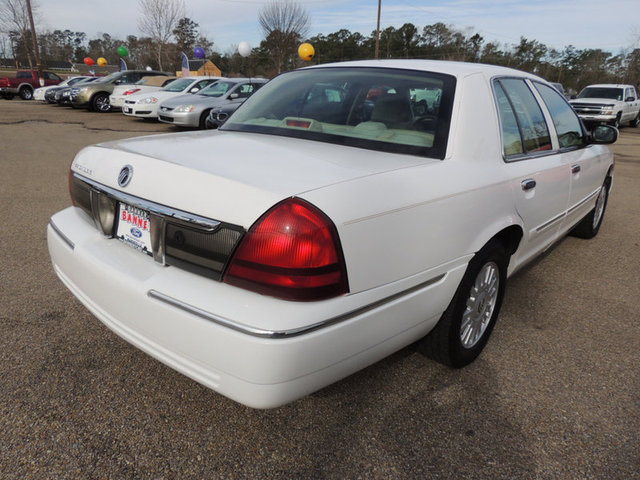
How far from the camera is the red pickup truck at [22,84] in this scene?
83.7 feet

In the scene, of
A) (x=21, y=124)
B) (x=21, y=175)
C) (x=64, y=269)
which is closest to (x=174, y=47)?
(x=21, y=124)

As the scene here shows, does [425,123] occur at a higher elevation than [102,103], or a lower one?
higher

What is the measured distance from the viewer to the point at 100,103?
1712 centimetres

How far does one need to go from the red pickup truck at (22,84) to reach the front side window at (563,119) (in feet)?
96.6

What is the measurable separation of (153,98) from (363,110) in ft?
42.7

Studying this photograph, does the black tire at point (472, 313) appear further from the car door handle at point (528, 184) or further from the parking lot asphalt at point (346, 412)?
the car door handle at point (528, 184)

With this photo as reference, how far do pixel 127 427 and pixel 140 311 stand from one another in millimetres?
612

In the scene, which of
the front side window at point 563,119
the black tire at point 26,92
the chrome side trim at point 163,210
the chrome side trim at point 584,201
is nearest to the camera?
the chrome side trim at point 163,210

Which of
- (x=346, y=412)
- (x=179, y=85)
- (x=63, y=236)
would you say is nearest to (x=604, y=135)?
(x=346, y=412)

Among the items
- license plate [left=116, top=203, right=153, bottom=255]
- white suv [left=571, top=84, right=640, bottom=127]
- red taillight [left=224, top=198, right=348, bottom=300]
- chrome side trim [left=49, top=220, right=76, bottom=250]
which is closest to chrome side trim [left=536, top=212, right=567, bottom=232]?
red taillight [left=224, top=198, right=348, bottom=300]

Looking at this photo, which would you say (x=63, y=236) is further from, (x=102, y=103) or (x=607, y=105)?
(x=607, y=105)

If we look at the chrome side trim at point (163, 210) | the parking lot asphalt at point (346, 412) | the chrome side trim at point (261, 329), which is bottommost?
the parking lot asphalt at point (346, 412)

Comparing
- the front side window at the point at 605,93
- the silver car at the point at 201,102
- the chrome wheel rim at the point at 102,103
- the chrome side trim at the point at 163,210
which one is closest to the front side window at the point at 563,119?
the chrome side trim at the point at 163,210

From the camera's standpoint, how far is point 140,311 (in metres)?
1.75
